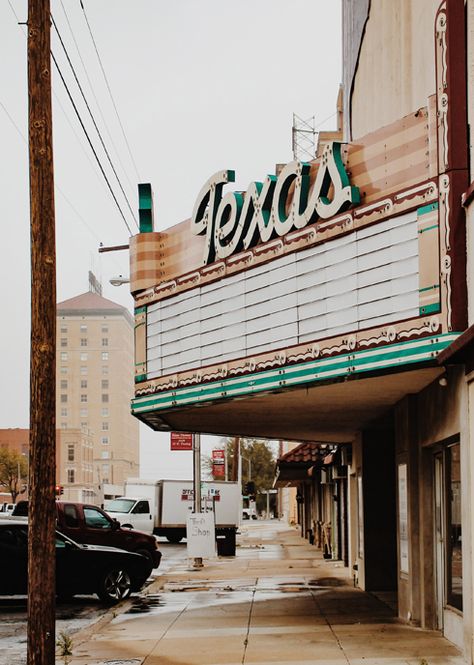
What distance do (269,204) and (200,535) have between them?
1608cm

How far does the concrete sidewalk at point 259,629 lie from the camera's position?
516 inches

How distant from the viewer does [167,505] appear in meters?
43.9

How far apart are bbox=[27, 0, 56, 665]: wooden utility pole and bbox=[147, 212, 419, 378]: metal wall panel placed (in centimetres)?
382

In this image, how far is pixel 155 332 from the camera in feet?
60.2

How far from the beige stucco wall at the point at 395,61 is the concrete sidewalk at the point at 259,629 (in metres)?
6.83

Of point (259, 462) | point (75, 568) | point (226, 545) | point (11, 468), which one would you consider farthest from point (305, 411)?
point (11, 468)

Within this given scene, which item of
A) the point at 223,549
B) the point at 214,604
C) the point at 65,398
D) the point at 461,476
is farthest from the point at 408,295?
the point at 65,398

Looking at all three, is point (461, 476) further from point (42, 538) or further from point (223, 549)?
point (223, 549)

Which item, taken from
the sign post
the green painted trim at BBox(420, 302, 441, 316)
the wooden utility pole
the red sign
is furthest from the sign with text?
the wooden utility pole

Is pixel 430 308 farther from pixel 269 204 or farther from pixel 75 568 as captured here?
pixel 75 568

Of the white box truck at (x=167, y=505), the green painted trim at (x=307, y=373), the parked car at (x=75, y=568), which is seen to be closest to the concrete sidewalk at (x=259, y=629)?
the parked car at (x=75, y=568)

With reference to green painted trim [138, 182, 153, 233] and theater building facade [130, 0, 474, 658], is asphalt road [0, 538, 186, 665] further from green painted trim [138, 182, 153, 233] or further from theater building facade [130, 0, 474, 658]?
green painted trim [138, 182, 153, 233]

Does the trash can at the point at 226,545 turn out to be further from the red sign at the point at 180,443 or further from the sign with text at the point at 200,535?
the sign with text at the point at 200,535

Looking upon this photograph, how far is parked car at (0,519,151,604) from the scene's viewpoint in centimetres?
1964
